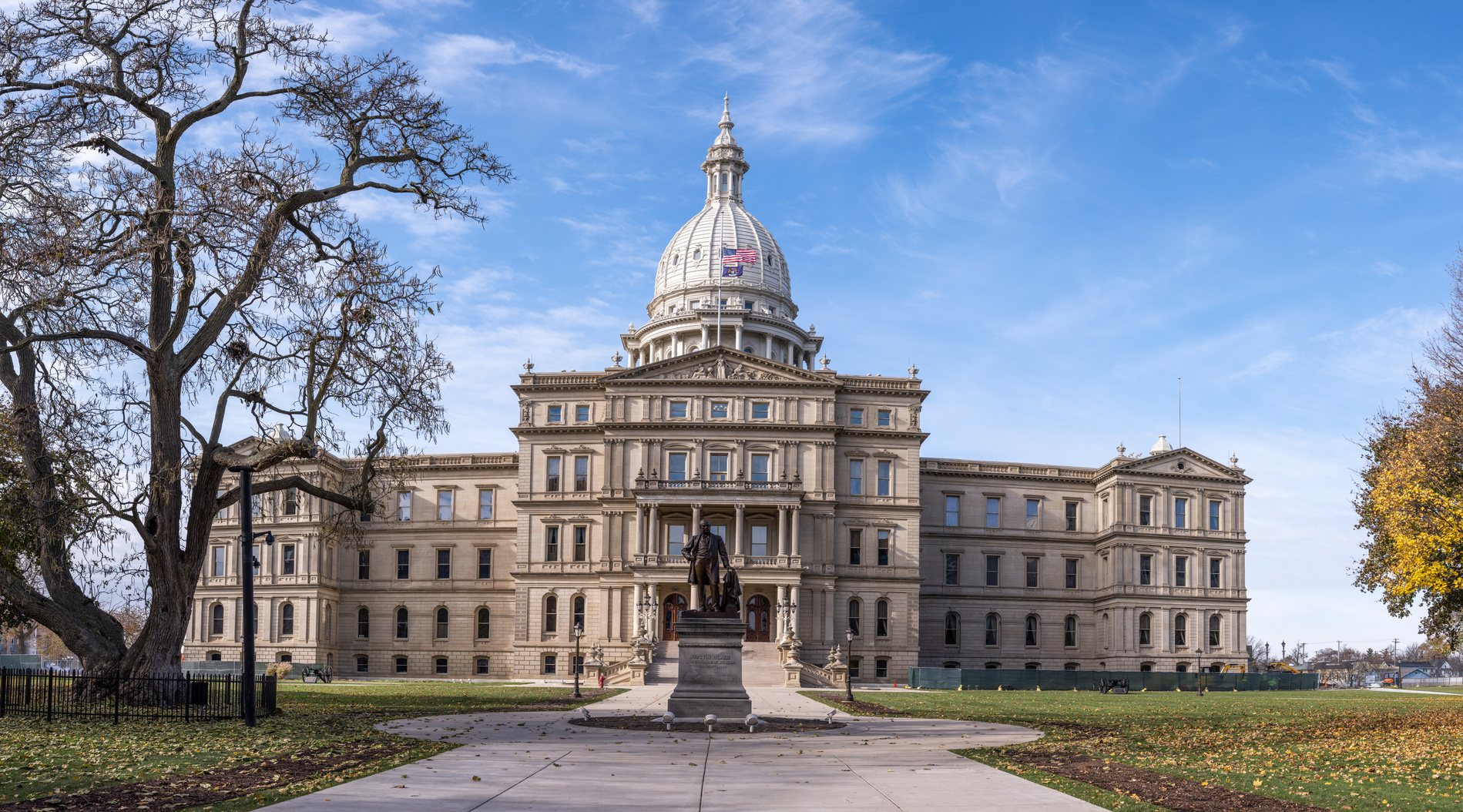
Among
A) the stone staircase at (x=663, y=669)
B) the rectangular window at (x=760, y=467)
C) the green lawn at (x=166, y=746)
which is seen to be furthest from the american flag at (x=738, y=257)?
the green lawn at (x=166, y=746)

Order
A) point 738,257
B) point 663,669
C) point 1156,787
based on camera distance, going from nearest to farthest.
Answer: point 1156,787
point 663,669
point 738,257

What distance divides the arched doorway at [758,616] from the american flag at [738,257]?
2877 cm

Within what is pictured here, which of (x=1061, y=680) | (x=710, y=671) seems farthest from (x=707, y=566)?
(x=1061, y=680)

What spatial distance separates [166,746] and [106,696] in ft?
25.8

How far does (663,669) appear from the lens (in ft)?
200

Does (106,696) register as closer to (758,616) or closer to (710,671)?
(710,671)

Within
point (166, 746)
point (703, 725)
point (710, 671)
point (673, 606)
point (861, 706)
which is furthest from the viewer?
point (673, 606)

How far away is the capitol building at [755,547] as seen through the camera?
2894 inches

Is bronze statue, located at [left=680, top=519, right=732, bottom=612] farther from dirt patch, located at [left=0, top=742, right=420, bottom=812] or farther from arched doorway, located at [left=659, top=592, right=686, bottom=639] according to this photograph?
arched doorway, located at [left=659, top=592, right=686, bottom=639]

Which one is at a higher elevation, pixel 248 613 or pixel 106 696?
pixel 248 613

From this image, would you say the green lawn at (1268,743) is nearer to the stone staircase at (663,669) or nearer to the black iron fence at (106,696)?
the stone staircase at (663,669)

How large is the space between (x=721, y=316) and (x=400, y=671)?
36.7 m

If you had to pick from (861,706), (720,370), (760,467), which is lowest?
(861,706)

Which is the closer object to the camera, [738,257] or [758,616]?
[758,616]
